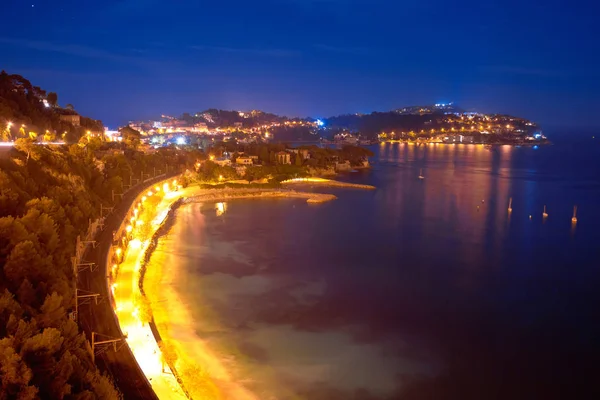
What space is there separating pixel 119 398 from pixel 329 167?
16307mm

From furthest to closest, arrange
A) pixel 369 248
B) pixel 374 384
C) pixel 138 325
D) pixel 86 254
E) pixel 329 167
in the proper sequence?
pixel 329 167 → pixel 369 248 → pixel 86 254 → pixel 138 325 → pixel 374 384

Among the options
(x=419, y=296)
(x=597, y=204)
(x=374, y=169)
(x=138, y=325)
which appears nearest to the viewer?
(x=138, y=325)


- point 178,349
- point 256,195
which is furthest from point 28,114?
point 178,349

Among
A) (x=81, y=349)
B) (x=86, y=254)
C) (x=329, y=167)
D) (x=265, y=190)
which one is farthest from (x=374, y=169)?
(x=81, y=349)

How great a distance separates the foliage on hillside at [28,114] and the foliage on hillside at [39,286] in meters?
3.07

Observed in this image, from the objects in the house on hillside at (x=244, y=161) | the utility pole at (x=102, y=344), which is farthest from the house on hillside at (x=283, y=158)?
the utility pole at (x=102, y=344)

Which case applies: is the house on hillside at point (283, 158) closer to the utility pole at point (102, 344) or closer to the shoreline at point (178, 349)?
the shoreline at point (178, 349)

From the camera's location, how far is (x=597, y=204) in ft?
40.6

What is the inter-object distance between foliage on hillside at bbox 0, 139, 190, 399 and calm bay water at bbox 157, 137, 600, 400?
145cm

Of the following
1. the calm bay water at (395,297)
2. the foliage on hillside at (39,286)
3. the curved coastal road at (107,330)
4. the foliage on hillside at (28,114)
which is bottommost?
the calm bay water at (395,297)

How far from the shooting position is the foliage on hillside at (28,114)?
866cm

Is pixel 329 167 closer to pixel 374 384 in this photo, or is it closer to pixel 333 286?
pixel 333 286

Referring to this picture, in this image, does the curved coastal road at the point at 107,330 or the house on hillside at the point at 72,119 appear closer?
the curved coastal road at the point at 107,330

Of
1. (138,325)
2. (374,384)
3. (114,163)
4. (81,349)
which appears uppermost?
(114,163)
